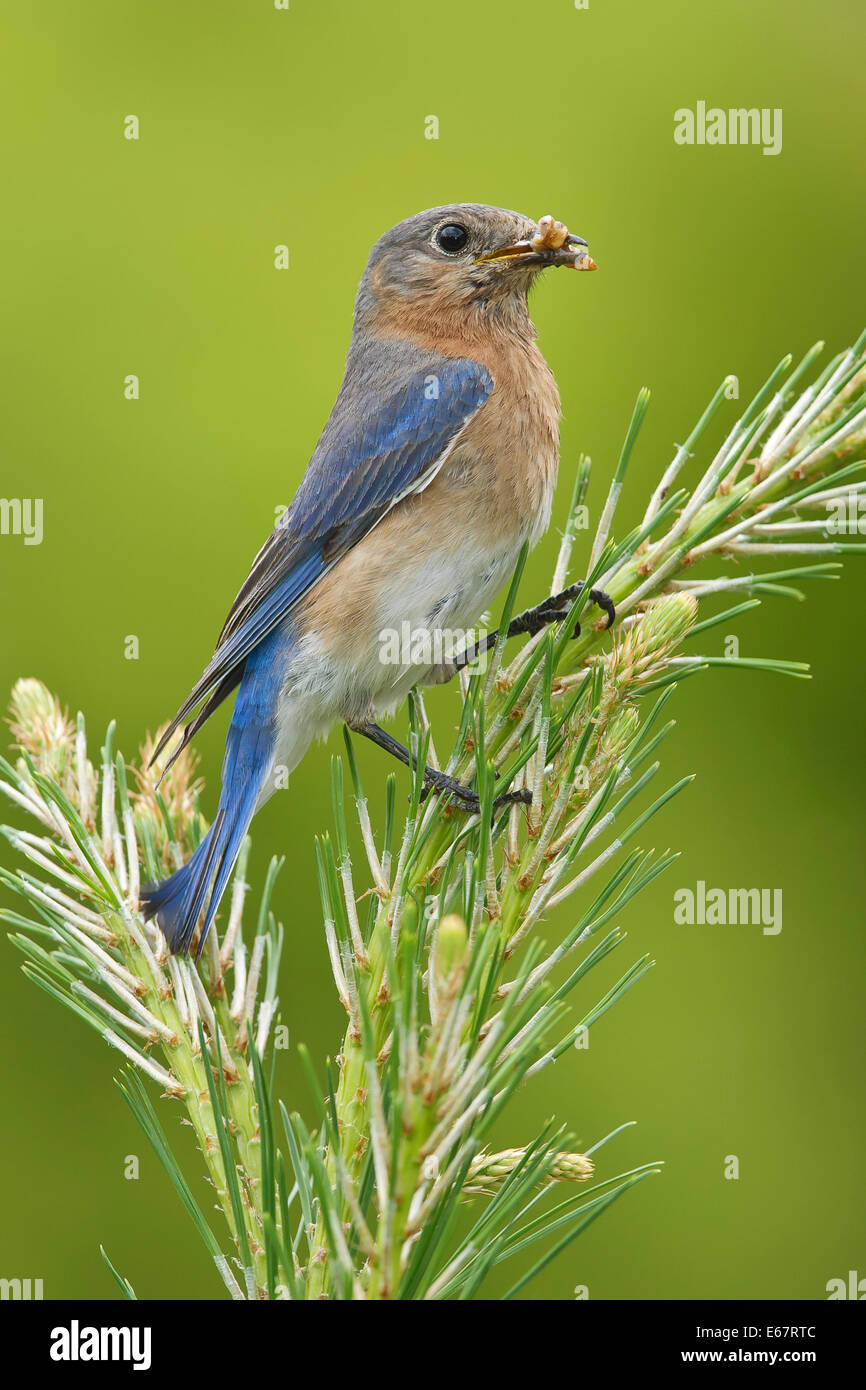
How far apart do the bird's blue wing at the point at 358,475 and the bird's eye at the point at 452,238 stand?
22cm

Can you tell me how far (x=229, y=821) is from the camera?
192 cm

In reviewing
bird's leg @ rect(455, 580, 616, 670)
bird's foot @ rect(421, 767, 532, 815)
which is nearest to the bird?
bird's leg @ rect(455, 580, 616, 670)

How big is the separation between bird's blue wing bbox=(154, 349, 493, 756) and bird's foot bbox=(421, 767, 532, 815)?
990 millimetres

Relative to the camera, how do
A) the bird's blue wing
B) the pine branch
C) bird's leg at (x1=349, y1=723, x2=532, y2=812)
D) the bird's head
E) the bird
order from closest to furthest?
the pine branch, bird's leg at (x1=349, y1=723, x2=532, y2=812), the bird, the bird's blue wing, the bird's head

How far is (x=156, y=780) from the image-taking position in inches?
63.7

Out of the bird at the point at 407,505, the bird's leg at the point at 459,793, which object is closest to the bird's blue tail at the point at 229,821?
the bird at the point at 407,505

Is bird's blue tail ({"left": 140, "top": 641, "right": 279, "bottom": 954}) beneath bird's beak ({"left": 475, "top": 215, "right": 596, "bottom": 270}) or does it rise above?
beneath

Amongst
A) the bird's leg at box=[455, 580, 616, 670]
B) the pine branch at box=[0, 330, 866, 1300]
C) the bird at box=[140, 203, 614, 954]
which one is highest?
the bird at box=[140, 203, 614, 954]

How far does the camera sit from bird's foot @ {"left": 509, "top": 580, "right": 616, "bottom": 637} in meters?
1.39

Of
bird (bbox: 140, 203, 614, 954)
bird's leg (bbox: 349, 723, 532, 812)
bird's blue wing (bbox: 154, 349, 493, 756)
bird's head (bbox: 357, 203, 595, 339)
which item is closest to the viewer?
bird's leg (bbox: 349, 723, 532, 812)

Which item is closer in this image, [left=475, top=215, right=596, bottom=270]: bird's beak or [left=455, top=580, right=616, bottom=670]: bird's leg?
[left=455, top=580, right=616, bottom=670]: bird's leg

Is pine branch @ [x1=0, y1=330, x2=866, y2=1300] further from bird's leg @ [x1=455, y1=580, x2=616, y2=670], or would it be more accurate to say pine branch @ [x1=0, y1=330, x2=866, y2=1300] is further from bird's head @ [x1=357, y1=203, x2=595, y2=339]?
bird's head @ [x1=357, y1=203, x2=595, y2=339]

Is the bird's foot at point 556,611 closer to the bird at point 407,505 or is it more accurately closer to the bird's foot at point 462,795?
the bird's foot at point 462,795
